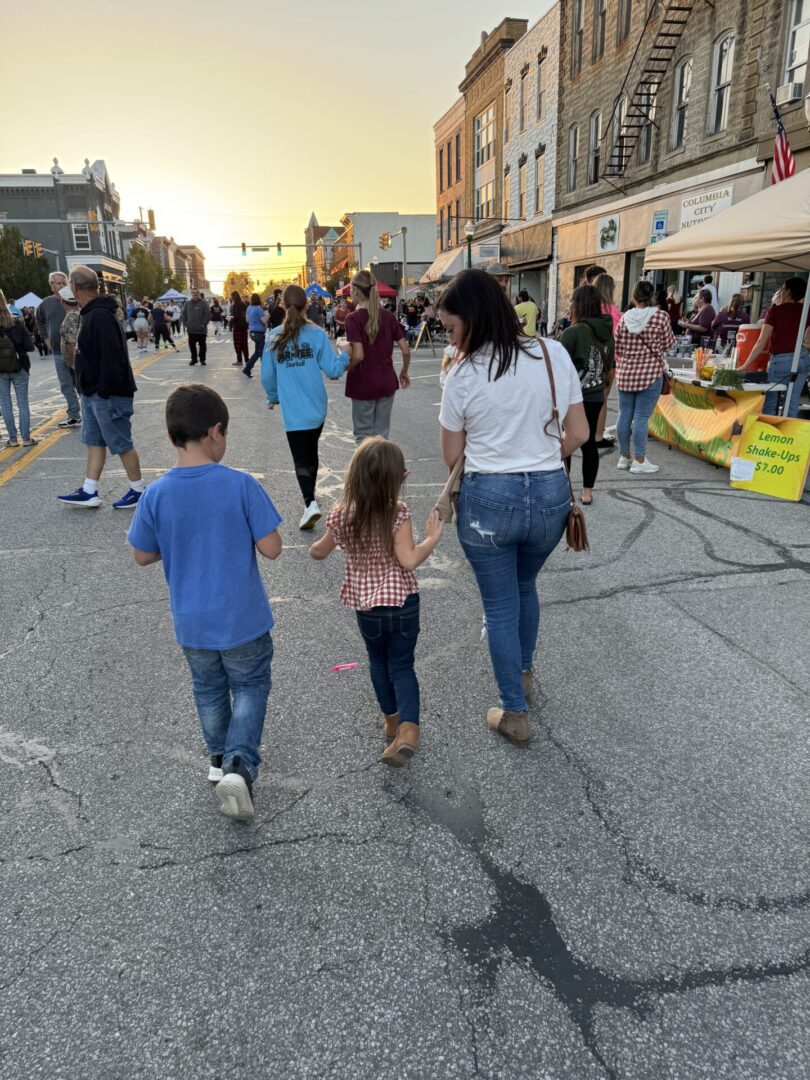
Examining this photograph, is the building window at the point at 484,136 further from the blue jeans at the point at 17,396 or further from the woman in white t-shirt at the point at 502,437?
the woman in white t-shirt at the point at 502,437

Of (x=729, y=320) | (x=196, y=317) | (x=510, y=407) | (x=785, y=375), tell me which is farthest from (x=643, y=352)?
→ (x=196, y=317)

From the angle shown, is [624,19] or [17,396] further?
[624,19]

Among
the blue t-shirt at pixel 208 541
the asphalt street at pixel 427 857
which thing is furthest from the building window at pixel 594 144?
the blue t-shirt at pixel 208 541

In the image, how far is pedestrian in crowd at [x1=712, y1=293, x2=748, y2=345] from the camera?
13.8 m

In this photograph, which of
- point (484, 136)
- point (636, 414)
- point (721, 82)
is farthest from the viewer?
point (484, 136)

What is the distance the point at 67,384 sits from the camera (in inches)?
413

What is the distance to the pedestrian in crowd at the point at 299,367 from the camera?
5562mm

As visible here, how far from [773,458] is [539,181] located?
82.2 ft

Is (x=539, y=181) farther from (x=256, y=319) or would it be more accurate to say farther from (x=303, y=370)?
(x=303, y=370)

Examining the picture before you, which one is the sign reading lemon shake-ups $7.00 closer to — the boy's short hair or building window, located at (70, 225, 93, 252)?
the boy's short hair

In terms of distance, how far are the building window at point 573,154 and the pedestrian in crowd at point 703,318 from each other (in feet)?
39.0

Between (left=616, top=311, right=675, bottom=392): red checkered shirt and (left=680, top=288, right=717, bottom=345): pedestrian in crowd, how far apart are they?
705 centimetres

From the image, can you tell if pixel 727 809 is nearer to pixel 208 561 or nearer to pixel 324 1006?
pixel 324 1006

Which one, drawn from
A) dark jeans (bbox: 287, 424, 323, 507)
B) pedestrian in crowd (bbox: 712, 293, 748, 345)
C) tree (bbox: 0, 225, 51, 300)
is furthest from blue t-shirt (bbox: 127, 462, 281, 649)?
tree (bbox: 0, 225, 51, 300)
